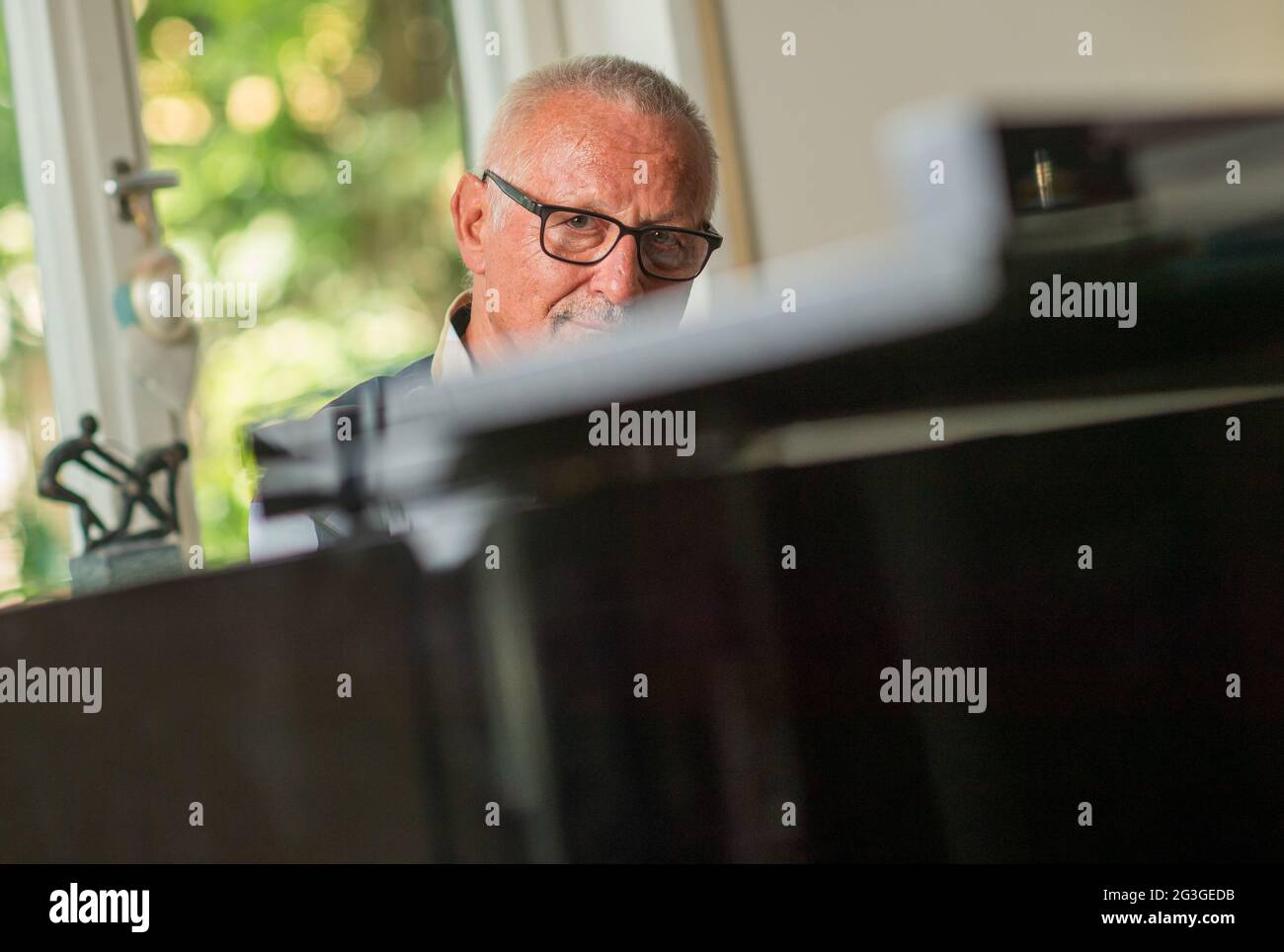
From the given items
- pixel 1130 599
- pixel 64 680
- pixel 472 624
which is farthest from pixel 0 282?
pixel 1130 599

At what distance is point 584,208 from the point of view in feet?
3.43

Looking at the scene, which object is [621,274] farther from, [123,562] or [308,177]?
[308,177]

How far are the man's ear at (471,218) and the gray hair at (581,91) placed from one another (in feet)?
0.04

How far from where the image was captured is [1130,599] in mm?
819

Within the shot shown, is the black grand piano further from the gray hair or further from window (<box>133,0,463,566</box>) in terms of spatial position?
window (<box>133,0,463,566</box>)

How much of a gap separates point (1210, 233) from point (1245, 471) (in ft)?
0.55

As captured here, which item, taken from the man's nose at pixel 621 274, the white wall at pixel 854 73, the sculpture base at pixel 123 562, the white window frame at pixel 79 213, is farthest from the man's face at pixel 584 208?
the white wall at pixel 854 73

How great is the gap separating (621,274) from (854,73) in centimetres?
115

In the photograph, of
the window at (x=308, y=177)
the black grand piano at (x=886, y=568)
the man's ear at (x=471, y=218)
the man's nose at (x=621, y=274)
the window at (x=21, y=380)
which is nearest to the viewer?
the black grand piano at (x=886, y=568)

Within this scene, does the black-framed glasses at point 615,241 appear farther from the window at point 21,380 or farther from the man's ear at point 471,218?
the window at point 21,380

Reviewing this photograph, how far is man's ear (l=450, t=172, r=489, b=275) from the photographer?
1.13m

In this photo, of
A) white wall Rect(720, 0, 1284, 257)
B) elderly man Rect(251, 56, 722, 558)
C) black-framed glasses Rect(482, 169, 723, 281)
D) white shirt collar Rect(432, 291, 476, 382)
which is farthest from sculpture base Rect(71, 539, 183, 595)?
white wall Rect(720, 0, 1284, 257)

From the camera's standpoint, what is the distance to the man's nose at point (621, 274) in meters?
1.01
